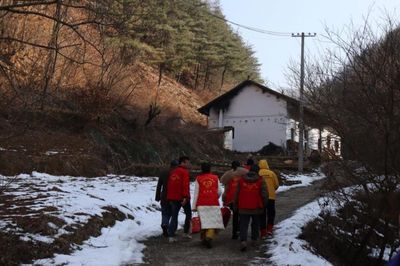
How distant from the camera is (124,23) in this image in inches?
308

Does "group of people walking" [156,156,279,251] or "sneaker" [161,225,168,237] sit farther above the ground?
"group of people walking" [156,156,279,251]

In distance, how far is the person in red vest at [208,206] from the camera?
37.9 ft

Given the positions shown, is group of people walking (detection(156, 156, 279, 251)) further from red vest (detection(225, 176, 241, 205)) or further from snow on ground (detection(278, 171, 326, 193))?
snow on ground (detection(278, 171, 326, 193))

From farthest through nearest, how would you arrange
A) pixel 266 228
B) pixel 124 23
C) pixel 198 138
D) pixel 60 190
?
pixel 198 138
pixel 60 190
pixel 266 228
pixel 124 23

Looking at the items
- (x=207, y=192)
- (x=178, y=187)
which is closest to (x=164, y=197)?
(x=178, y=187)

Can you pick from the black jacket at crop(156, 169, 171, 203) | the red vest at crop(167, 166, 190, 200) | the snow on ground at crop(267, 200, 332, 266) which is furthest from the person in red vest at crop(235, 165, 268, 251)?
the black jacket at crop(156, 169, 171, 203)

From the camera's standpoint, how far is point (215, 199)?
1191 centimetres

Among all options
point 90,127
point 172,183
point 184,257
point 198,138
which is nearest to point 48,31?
point 90,127

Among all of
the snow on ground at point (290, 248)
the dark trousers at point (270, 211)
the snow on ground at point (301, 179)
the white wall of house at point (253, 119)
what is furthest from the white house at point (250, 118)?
the dark trousers at point (270, 211)

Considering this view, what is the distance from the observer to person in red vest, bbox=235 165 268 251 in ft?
37.7

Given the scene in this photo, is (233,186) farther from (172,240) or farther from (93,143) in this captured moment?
(93,143)

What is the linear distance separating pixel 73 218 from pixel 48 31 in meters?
20.5

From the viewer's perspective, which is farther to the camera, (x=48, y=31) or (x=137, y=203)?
(x=48, y=31)

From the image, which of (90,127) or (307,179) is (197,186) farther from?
(307,179)
